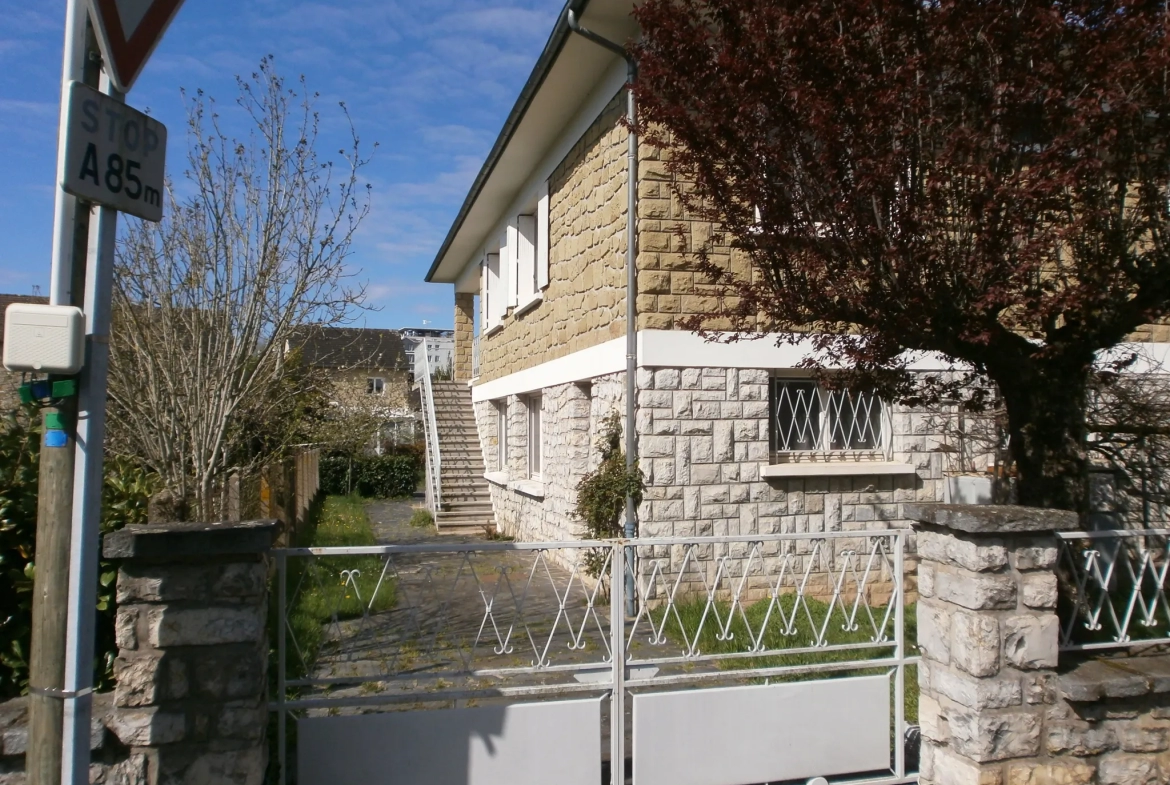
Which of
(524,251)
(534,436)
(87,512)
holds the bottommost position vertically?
(87,512)

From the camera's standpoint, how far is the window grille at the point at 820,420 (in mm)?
9039

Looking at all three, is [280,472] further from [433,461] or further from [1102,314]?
[1102,314]

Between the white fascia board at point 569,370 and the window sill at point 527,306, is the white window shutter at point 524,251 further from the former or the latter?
the white fascia board at point 569,370

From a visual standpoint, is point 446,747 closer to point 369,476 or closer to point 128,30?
point 128,30

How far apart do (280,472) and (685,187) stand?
5817 mm

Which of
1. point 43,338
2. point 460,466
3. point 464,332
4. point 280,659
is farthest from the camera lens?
point 464,332

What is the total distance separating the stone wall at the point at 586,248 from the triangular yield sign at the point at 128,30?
512 centimetres

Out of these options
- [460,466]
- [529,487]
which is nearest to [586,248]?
[529,487]

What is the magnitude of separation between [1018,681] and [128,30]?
441cm

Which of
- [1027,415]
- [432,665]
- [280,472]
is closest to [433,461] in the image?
[280,472]

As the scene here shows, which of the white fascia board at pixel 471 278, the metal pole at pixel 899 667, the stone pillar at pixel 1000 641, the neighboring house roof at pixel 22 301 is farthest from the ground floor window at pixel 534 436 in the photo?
the stone pillar at pixel 1000 641

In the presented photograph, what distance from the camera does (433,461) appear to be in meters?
17.2

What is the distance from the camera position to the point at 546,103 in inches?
412

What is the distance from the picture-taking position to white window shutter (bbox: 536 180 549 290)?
40.0 ft
